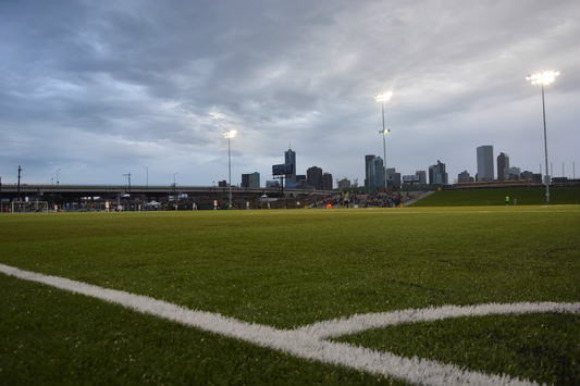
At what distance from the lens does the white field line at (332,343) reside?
7.20 feet

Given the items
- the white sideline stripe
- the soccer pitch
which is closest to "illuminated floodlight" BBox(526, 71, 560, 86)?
the soccer pitch

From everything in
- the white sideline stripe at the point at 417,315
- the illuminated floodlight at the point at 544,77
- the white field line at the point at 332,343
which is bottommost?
the white sideline stripe at the point at 417,315

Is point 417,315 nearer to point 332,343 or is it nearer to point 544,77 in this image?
point 332,343

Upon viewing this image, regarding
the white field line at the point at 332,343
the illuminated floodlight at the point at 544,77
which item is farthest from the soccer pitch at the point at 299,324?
the illuminated floodlight at the point at 544,77

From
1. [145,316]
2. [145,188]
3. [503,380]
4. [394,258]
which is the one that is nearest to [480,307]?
[503,380]

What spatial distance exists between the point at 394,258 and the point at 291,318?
3697 millimetres

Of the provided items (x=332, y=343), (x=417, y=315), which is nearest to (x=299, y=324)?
(x=332, y=343)

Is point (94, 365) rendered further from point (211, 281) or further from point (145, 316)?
point (211, 281)

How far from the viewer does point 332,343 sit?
2707 mm

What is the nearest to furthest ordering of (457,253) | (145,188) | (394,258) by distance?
(394,258) → (457,253) → (145,188)

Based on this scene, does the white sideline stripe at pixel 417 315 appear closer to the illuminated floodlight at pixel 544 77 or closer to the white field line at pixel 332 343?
the white field line at pixel 332 343

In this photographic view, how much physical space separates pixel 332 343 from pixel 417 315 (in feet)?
3.02

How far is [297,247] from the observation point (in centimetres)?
845

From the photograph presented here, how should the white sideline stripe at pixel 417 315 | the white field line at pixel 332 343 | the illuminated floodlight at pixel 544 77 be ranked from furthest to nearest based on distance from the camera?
the illuminated floodlight at pixel 544 77 → the white sideline stripe at pixel 417 315 → the white field line at pixel 332 343
